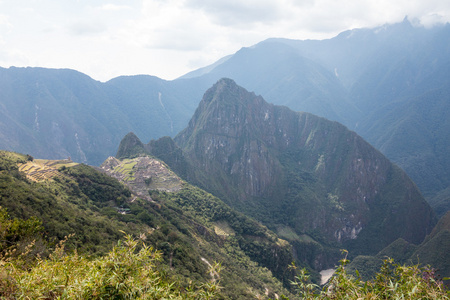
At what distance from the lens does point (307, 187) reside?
600 feet

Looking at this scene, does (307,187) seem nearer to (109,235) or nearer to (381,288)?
(109,235)

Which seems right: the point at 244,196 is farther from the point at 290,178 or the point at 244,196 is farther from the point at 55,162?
the point at 55,162

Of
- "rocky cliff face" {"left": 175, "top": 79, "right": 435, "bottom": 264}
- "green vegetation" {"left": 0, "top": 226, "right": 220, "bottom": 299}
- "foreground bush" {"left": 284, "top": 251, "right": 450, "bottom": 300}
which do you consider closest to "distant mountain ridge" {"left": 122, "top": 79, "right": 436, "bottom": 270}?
"rocky cliff face" {"left": 175, "top": 79, "right": 435, "bottom": 264}

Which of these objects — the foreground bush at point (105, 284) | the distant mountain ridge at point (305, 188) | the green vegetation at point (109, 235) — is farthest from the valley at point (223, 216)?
the distant mountain ridge at point (305, 188)

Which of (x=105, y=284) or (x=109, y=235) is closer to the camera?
(x=105, y=284)

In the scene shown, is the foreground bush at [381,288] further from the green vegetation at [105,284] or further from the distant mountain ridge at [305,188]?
the distant mountain ridge at [305,188]

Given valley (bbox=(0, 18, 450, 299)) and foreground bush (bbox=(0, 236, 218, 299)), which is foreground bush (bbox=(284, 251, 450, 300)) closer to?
valley (bbox=(0, 18, 450, 299))

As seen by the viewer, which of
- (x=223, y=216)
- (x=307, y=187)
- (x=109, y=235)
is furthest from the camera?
(x=307, y=187)

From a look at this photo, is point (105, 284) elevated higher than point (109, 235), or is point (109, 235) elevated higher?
point (105, 284)

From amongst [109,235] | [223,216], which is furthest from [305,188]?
[109,235]

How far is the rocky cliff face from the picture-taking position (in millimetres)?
157750

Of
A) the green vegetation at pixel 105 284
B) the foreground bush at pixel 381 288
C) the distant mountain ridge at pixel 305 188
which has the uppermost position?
the green vegetation at pixel 105 284

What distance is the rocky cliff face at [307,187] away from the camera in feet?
518

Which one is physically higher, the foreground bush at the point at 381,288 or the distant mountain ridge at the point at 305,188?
the foreground bush at the point at 381,288
